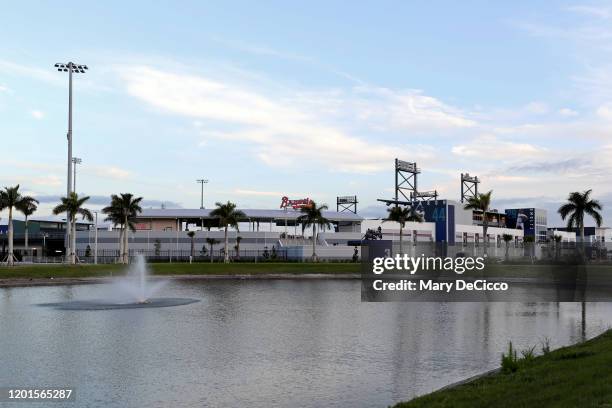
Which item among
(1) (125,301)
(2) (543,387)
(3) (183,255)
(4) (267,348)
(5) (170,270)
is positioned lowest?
(3) (183,255)

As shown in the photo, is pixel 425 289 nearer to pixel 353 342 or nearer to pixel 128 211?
pixel 353 342

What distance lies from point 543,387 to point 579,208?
9803 cm

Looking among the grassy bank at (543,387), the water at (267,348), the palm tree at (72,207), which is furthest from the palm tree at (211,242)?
the grassy bank at (543,387)

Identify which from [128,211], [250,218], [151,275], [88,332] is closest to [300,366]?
[88,332]

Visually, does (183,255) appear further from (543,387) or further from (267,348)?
(543,387)

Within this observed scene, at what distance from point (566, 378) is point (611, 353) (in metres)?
4.08

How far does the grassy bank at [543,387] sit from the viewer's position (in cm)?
1331

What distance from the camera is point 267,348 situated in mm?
27031

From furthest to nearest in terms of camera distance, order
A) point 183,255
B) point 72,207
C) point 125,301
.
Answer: point 183,255
point 72,207
point 125,301

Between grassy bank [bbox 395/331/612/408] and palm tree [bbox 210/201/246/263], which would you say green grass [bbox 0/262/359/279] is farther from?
grassy bank [bbox 395/331/612/408]

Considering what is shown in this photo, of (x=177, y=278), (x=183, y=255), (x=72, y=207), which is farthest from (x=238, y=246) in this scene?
(x=177, y=278)

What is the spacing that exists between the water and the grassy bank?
8.21 feet

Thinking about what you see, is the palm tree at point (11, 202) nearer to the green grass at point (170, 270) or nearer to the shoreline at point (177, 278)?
the green grass at point (170, 270)

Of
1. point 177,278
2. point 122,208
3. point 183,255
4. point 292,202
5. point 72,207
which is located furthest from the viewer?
point 292,202
